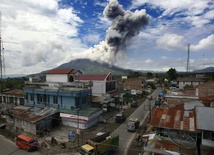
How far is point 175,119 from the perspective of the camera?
Result: 708 inches

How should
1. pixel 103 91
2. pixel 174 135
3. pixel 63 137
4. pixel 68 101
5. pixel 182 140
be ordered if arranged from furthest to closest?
1. pixel 103 91
2. pixel 68 101
3. pixel 63 137
4. pixel 174 135
5. pixel 182 140

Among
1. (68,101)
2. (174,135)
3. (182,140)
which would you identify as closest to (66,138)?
(68,101)

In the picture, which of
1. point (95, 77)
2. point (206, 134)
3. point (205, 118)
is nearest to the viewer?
point (206, 134)

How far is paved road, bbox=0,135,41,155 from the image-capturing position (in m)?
19.9

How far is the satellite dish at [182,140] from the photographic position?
15.7 metres

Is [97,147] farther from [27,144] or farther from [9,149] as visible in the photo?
[9,149]

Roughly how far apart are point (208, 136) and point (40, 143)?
19080 millimetres

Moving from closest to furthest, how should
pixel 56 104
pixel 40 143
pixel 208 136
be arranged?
pixel 208 136 < pixel 40 143 < pixel 56 104

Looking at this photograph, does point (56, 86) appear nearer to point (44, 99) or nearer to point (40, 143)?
point (44, 99)

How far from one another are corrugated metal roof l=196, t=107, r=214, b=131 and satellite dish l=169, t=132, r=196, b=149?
6.28 ft

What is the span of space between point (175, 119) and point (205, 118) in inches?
115

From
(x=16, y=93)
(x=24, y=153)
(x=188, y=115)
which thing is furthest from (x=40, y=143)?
(x=16, y=93)

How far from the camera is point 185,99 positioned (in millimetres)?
32250

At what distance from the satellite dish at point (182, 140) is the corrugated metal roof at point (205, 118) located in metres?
1.91
